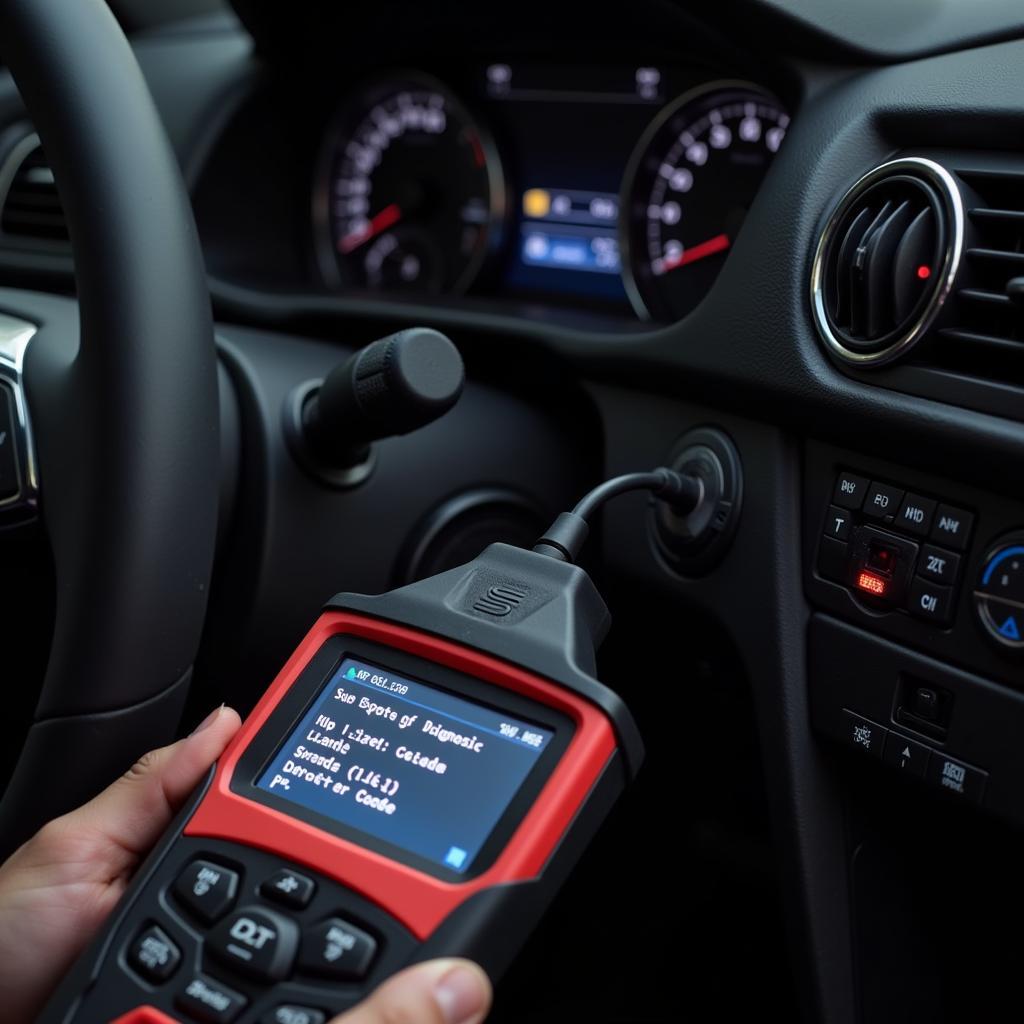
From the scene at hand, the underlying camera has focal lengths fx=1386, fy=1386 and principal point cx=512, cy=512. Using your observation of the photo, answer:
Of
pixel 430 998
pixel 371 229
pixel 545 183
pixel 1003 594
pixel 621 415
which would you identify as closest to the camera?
pixel 430 998

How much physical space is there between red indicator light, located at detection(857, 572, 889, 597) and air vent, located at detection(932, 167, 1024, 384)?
0.14 m

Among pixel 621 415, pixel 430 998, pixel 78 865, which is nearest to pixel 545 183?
pixel 621 415

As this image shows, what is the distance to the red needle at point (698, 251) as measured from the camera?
1213 millimetres

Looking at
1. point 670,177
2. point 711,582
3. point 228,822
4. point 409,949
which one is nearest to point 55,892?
point 228,822

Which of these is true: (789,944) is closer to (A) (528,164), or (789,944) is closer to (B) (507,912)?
(B) (507,912)

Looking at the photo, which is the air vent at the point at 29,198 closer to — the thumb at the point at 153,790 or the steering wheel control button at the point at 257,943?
the thumb at the point at 153,790

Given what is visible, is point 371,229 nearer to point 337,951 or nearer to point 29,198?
point 29,198

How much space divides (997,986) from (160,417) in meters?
0.73

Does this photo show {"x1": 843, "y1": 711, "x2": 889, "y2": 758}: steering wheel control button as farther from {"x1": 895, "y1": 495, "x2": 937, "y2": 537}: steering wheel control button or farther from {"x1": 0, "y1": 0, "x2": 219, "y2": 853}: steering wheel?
{"x1": 0, "y1": 0, "x2": 219, "y2": 853}: steering wheel

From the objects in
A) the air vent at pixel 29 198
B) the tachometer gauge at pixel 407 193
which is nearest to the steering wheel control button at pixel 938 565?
the tachometer gauge at pixel 407 193

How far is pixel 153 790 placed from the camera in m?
0.78

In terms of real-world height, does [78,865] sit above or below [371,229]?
below

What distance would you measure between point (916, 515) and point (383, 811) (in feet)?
1.23

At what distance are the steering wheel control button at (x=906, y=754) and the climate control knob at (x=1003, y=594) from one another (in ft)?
0.32
